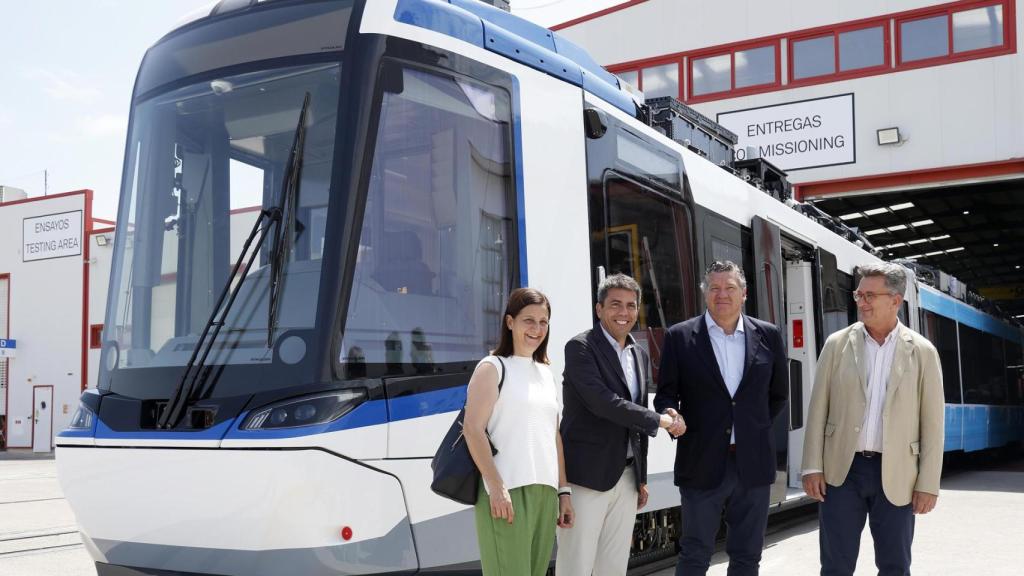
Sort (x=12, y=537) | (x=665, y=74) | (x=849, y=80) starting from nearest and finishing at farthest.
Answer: (x=12, y=537) → (x=849, y=80) → (x=665, y=74)

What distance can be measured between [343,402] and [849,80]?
15.7 metres

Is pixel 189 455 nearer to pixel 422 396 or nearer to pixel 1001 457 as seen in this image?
pixel 422 396

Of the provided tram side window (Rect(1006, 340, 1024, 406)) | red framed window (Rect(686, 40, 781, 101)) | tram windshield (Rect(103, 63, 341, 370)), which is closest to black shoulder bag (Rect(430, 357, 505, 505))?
tram windshield (Rect(103, 63, 341, 370))

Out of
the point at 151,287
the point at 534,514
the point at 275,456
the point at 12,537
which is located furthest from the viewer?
the point at 12,537

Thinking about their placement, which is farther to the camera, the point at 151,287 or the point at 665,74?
the point at 665,74

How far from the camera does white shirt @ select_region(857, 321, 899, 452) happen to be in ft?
14.5

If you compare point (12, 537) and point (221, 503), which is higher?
point (221, 503)

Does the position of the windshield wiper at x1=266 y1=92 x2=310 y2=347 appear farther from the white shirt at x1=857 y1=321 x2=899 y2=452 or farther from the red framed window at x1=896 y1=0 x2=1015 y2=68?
the red framed window at x1=896 y1=0 x2=1015 y2=68

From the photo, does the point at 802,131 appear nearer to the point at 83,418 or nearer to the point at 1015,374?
the point at 1015,374

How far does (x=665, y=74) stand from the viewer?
20094 millimetres

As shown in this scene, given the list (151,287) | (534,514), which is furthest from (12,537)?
(534,514)

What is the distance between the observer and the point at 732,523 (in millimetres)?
4691

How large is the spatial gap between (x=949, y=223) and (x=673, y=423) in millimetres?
23875

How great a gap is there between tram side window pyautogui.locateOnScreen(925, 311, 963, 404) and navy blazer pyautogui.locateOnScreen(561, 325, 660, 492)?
36.8 feet
